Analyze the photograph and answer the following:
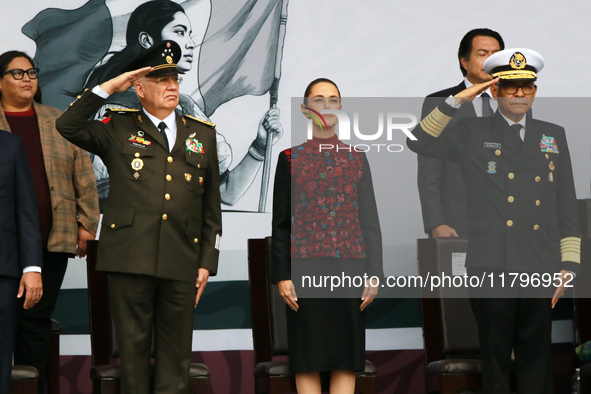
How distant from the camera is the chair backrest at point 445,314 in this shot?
329 cm

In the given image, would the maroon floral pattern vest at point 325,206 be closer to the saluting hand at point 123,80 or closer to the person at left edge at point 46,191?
the saluting hand at point 123,80

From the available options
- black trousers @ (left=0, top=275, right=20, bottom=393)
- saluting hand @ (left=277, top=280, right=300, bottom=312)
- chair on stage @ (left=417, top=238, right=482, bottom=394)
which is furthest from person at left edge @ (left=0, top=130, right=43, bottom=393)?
chair on stage @ (left=417, top=238, right=482, bottom=394)

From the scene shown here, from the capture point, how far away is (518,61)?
2891mm

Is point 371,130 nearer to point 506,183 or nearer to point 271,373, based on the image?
point 506,183

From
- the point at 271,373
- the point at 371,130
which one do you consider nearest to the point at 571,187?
the point at 371,130

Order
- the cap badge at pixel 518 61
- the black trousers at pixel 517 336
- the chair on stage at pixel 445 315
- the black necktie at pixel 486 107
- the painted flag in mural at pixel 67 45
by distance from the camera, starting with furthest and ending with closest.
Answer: the painted flag in mural at pixel 67 45 < the black necktie at pixel 486 107 < the chair on stage at pixel 445 315 < the cap badge at pixel 518 61 < the black trousers at pixel 517 336

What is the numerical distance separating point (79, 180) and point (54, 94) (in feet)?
2.32

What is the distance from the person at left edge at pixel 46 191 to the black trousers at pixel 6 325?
429 millimetres

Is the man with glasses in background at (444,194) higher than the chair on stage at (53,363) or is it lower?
higher

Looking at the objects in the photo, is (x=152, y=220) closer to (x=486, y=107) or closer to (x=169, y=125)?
(x=169, y=125)

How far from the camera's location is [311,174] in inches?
118

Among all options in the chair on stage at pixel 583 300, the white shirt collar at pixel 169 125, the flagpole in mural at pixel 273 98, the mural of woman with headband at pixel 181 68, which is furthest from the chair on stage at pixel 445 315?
the white shirt collar at pixel 169 125

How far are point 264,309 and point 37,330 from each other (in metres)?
0.99

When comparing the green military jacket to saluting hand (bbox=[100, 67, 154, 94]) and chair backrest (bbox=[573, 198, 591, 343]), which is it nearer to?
saluting hand (bbox=[100, 67, 154, 94])
